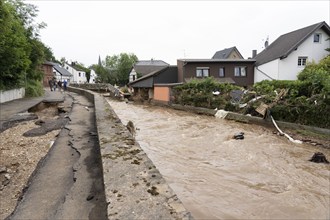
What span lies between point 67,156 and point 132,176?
8.62ft

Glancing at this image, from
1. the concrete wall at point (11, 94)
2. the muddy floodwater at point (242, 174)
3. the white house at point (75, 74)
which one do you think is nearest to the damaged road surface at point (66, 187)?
the muddy floodwater at point (242, 174)

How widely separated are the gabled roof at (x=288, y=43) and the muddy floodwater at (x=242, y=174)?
56.3 feet

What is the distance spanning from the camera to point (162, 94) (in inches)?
919

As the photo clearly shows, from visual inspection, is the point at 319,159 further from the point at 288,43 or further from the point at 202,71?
the point at 288,43

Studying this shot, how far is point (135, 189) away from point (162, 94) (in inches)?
820

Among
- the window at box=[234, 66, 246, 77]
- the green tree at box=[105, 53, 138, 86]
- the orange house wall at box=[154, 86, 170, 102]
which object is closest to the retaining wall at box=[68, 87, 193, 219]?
the orange house wall at box=[154, 86, 170, 102]

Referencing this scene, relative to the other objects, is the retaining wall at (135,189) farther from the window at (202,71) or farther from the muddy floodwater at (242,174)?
the window at (202,71)

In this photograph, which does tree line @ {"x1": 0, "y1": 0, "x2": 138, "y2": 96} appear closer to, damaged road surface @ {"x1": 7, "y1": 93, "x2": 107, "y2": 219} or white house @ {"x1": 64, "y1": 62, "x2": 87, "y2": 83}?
damaged road surface @ {"x1": 7, "y1": 93, "x2": 107, "y2": 219}

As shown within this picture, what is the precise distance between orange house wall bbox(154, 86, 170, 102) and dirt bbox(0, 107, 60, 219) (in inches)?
572

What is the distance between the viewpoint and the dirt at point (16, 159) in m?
3.73

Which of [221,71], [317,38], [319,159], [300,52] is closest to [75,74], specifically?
[221,71]

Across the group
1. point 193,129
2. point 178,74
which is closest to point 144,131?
point 193,129

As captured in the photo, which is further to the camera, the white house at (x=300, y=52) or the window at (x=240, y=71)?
the window at (x=240, y=71)

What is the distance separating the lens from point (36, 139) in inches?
263
